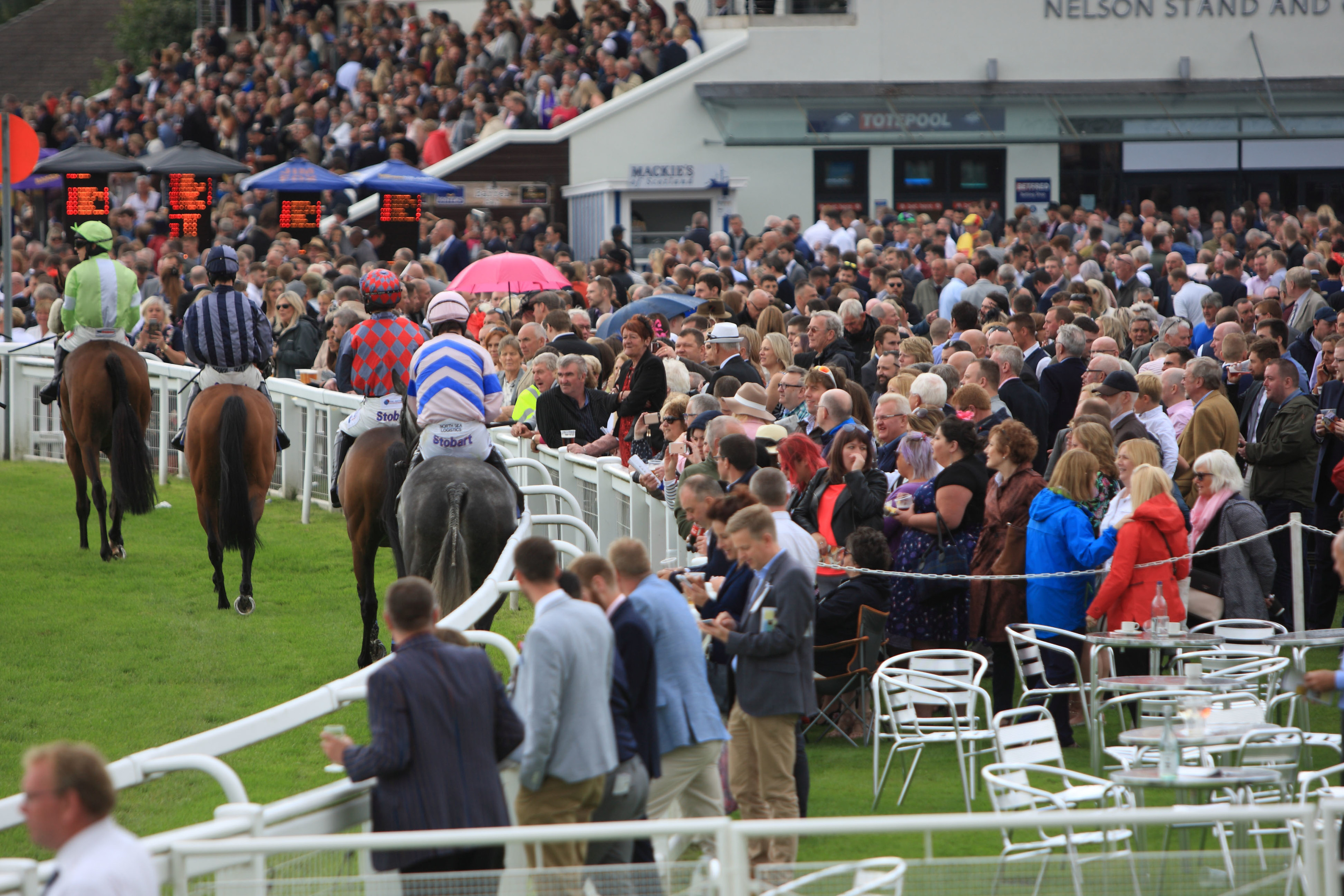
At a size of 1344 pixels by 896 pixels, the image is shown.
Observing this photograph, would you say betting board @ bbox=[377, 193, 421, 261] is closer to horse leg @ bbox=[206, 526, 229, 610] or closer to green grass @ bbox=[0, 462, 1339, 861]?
green grass @ bbox=[0, 462, 1339, 861]

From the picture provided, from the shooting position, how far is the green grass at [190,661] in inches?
275

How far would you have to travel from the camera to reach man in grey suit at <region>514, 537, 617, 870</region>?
4750 millimetres

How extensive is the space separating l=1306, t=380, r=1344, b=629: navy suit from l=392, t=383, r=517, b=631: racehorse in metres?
4.69

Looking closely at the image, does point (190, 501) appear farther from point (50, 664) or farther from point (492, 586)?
point (492, 586)

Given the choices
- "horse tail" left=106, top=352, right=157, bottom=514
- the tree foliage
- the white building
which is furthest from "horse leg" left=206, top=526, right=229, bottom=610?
the tree foliage

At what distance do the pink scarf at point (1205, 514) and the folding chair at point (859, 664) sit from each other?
1.86 meters

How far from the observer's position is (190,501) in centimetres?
1426

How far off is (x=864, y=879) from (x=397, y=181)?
18.2m

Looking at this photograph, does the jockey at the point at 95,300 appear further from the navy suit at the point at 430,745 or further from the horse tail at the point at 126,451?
the navy suit at the point at 430,745

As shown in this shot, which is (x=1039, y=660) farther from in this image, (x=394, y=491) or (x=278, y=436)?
(x=278, y=436)

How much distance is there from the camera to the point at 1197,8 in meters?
26.0

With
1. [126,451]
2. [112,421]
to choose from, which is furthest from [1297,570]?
[112,421]

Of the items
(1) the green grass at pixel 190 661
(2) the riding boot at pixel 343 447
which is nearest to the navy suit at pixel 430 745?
(1) the green grass at pixel 190 661

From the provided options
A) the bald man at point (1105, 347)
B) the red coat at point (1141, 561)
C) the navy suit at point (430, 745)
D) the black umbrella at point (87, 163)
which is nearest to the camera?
the navy suit at point (430, 745)
